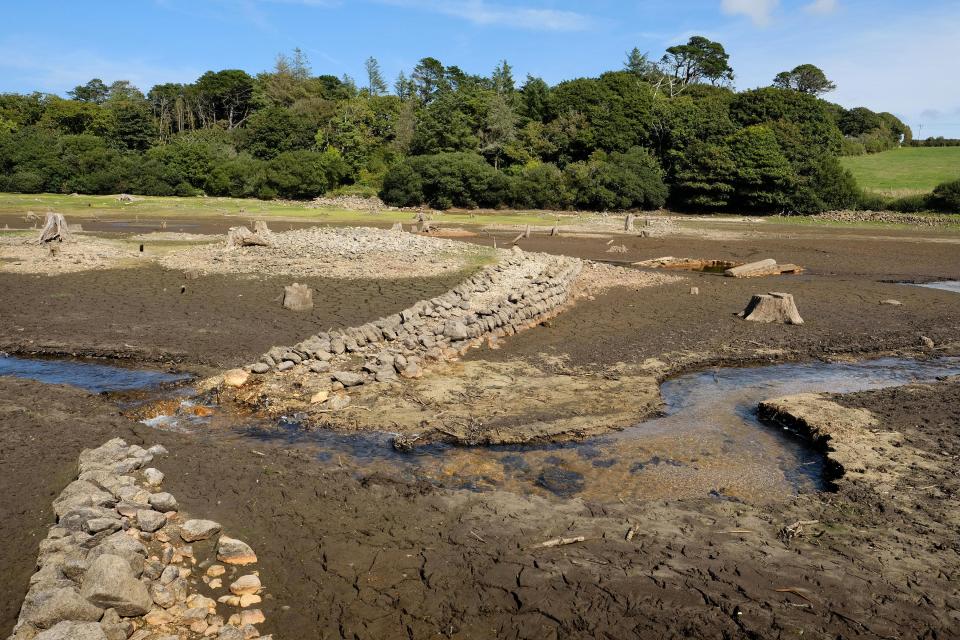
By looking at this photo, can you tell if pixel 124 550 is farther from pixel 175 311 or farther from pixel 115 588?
pixel 175 311

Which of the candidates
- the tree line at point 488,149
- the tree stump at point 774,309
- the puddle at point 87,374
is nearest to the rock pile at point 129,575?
the puddle at point 87,374

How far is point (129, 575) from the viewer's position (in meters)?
4.84

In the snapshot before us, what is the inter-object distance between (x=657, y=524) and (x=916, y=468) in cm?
337

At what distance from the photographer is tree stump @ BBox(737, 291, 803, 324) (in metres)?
15.5

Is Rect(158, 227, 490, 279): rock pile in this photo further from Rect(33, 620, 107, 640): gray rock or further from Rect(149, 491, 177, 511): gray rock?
Rect(33, 620, 107, 640): gray rock

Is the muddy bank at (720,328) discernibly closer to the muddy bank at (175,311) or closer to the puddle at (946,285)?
the puddle at (946,285)

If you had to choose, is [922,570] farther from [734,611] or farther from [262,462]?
[262,462]

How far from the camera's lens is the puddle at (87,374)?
34.9 ft

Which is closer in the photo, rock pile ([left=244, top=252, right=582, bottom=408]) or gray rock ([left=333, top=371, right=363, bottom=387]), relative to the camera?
gray rock ([left=333, top=371, right=363, bottom=387])

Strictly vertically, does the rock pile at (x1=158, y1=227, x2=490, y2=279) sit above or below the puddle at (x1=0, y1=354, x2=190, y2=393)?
above

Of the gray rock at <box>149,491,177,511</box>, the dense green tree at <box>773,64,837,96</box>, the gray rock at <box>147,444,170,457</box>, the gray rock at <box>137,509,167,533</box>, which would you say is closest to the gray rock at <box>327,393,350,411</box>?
the gray rock at <box>147,444,170,457</box>

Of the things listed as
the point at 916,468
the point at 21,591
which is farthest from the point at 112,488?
the point at 916,468

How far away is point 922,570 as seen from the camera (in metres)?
5.54

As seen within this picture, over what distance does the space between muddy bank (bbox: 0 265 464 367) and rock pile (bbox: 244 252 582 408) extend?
1.61 metres
